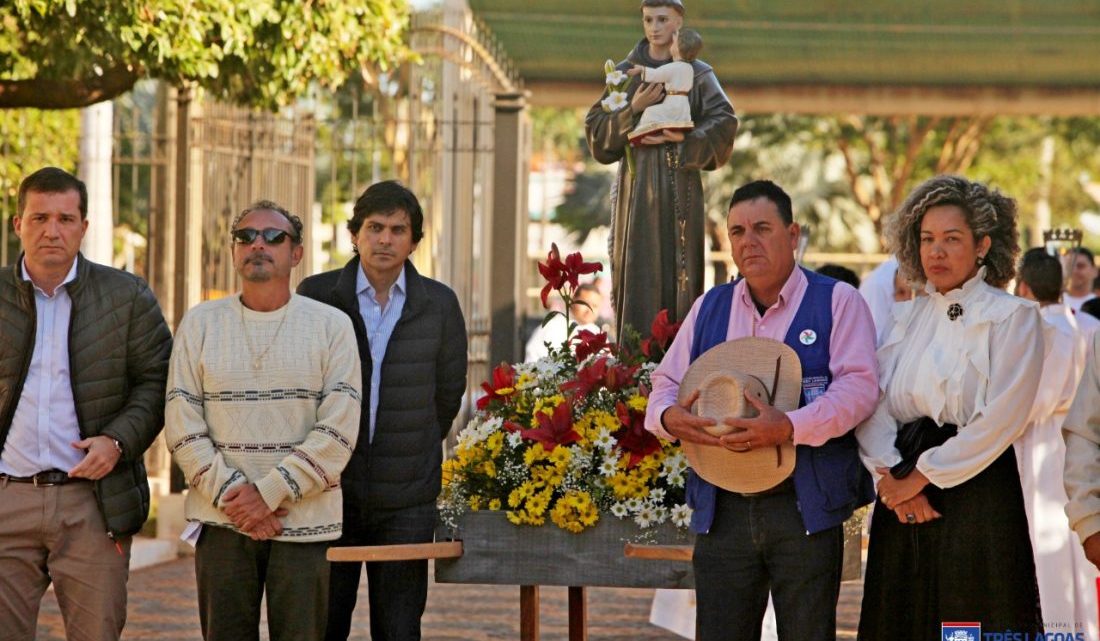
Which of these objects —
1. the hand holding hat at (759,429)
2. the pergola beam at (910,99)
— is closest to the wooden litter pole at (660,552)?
the hand holding hat at (759,429)

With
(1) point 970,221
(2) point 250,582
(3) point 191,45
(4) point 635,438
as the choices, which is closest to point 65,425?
(2) point 250,582

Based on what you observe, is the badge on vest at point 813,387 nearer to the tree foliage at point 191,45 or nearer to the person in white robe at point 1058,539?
the person in white robe at point 1058,539

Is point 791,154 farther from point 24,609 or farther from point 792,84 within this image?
point 24,609

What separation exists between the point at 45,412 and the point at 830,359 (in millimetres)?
2578

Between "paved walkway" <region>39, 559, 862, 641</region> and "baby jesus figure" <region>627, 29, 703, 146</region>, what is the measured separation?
3396 millimetres

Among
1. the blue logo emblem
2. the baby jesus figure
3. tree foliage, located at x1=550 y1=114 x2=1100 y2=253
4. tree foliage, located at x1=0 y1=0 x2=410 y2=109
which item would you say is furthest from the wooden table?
tree foliage, located at x1=550 y1=114 x2=1100 y2=253

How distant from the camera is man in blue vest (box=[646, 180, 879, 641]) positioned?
15.9 feet

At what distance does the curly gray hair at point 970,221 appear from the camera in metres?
4.99

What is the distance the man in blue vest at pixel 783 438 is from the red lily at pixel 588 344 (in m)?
1.14

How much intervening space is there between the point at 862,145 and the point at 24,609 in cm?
2956

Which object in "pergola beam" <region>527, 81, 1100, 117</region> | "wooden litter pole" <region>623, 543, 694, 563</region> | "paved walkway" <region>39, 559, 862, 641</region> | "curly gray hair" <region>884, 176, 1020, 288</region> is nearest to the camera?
"curly gray hair" <region>884, 176, 1020, 288</region>

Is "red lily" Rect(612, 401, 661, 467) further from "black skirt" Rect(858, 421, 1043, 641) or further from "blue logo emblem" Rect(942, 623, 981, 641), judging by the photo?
"blue logo emblem" Rect(942, 623, 981, 641)

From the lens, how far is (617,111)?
6645 millimetres

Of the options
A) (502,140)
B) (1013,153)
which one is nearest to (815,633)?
(502,140)
